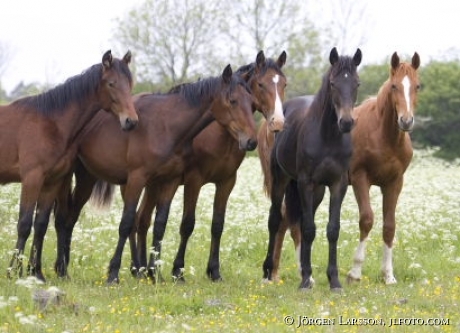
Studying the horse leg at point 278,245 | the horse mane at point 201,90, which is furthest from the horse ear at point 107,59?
the horse leg at point 278,245

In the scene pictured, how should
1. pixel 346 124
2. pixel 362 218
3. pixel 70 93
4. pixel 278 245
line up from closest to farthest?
1. pixel 346 124
2. pixel 70 93
3. pixel 362 218
4. pixel 278 245

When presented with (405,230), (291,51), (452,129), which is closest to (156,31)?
(291,51)

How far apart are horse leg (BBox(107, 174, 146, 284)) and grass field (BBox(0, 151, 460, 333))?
0.20 meters

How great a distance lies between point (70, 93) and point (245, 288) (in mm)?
3152

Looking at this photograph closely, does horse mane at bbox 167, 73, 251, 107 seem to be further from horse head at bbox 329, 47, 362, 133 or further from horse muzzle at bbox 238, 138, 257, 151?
horse head at bbox 329, 47, 362, 133

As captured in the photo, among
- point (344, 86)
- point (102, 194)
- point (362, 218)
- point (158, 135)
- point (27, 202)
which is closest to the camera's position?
point (344, 86)

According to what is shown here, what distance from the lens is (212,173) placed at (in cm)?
945

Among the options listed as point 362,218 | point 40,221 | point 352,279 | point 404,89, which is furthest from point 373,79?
point 40,221

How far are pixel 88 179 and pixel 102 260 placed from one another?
1136 mm

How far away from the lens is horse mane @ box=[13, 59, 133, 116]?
9.02 m

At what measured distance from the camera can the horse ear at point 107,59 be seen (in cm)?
886

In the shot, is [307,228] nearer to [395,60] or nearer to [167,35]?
[395,60]

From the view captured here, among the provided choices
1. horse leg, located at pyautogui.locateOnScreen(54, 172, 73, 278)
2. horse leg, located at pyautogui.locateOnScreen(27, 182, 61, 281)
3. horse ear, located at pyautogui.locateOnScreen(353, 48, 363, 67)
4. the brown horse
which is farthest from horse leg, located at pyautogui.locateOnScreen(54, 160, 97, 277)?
horse ear, located at pyautogui.locateOnScreen(353, 48, 363, 67)

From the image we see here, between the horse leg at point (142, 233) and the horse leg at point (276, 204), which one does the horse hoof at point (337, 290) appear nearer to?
the horse leg at point (276, 204)
